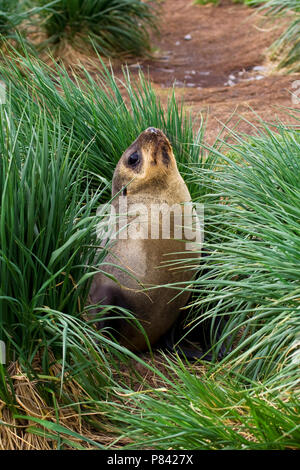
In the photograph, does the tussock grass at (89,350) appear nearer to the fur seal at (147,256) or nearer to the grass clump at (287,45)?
the fur seal at (147,256)

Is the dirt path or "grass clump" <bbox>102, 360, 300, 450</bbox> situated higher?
the dirt path

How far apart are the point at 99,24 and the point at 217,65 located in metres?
1.58

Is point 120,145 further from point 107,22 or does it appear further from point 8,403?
point 107,22

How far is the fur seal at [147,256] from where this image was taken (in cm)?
323

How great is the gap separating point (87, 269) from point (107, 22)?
607cm

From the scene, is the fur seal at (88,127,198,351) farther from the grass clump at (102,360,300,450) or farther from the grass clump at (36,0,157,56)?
the grass clump at (36,0,157,56)

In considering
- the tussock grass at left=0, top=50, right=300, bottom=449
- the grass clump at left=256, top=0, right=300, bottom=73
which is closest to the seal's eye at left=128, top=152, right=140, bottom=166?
the tussock grass at left=0, top=50, right=300, bottom=449

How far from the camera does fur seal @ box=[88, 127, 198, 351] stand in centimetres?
323

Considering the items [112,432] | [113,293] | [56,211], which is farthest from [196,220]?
[112,432]

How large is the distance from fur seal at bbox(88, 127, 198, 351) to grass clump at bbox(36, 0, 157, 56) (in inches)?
183

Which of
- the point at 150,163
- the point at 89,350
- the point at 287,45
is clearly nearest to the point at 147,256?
the point at 150,163

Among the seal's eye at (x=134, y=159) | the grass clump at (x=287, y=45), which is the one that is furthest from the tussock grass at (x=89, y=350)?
the grass clump at (x=287, y=45)

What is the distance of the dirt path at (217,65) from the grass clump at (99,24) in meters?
0.32

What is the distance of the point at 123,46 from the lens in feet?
28.0
